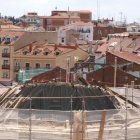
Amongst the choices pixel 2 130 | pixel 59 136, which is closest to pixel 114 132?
pixel 59 136

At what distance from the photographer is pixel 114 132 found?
7887mm

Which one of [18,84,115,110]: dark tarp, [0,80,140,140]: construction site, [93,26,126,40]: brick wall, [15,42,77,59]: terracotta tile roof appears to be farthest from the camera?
[93,26,126,40]: brick wall

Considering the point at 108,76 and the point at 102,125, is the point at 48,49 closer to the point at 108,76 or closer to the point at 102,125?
the point at 108,76

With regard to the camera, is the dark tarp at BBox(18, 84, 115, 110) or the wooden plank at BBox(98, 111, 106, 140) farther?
the dark tarp at BBox(18, 84, 115, 110)

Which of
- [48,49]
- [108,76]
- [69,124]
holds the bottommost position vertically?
[108,76]

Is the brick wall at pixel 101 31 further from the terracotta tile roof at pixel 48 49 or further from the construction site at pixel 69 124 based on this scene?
the construction site at pixel 69 124

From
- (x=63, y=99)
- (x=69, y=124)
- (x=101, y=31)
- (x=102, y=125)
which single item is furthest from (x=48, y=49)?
(x=102, y=125)

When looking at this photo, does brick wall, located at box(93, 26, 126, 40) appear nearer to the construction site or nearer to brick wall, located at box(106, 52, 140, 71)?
brick wall, located at box(106, 52, 140, 71)

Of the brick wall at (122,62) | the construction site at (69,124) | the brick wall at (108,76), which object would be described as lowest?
the brick wall at (108,76)

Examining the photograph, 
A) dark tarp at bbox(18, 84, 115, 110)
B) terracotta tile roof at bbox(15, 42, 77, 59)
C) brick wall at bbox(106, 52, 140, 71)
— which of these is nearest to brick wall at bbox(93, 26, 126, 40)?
terracotta tile roof at bbox(15, 42, 77, 59)

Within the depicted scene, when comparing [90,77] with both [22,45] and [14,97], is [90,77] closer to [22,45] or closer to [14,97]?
[14,97]

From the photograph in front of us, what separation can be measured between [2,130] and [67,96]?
7.10 ft

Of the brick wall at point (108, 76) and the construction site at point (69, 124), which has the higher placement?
the construction site at point (69, 124)

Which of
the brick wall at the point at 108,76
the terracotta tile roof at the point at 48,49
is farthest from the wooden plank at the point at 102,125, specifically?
the terracotta tile roof at the point at 48,49
